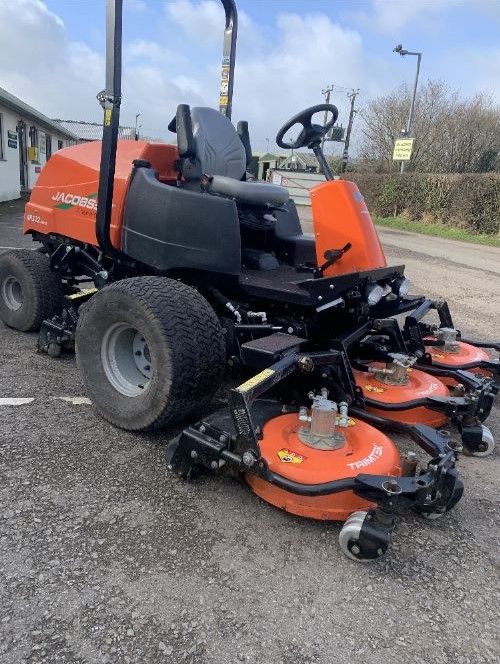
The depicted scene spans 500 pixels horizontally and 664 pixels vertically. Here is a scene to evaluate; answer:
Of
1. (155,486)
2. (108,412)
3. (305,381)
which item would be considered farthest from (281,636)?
(108,412)

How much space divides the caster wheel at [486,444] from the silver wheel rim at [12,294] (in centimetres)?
358

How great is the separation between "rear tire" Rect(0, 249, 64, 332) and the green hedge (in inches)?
606

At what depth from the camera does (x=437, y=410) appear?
9.33 feet

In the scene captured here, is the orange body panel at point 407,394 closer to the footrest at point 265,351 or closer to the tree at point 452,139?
the footrest at point 265,351

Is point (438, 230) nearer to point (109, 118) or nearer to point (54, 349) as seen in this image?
point (54, 349)

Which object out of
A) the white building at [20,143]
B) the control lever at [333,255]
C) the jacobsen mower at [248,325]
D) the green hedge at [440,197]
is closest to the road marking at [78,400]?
the jacobsen mower at [248,325]

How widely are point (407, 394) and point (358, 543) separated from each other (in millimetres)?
1223

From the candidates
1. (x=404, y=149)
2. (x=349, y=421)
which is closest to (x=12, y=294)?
(x=349, y=421)

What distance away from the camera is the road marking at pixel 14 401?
319 cm

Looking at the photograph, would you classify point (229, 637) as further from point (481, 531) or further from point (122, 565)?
point (481, 531)

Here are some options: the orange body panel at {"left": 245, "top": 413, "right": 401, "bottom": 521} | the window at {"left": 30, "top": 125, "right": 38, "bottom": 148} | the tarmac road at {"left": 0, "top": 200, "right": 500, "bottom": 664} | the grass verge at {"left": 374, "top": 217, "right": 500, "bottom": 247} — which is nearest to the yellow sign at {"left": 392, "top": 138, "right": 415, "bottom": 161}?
the grass verge at {"left": 374, "top": 217, "right": 500, "bottom": 247}

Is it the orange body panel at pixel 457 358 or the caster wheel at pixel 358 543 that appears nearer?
the caster wheel at pixel 358 543

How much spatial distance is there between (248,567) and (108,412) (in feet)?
4.16

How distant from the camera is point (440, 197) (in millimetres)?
18422
